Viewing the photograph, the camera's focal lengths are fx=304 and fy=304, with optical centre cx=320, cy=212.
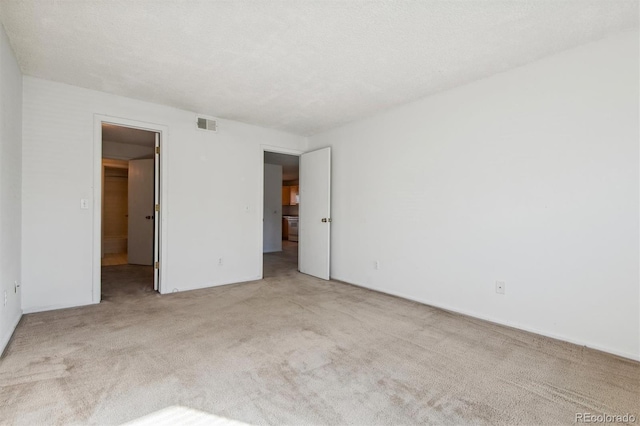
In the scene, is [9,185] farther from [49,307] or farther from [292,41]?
[292,41]

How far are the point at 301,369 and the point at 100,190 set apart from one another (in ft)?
10.2

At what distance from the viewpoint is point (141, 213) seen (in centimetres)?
606

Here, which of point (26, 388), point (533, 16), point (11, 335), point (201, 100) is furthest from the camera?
point (201, 100)

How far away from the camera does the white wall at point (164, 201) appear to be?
10.3 feet

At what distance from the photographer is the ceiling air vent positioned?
4.24m

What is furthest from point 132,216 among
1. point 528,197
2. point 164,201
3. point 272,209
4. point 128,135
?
point 528,197

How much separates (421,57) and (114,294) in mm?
4415

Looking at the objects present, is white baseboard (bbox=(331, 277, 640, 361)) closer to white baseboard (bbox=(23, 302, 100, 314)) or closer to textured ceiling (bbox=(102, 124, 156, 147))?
white baseboard (bbox=(23, 302, 100, 314))

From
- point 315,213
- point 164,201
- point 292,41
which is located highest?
point 292,41

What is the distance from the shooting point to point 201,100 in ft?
12.2

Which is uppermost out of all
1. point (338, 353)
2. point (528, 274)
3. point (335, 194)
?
point (335, 194)

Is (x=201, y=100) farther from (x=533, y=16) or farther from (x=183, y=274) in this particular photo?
(x=533, y=16)

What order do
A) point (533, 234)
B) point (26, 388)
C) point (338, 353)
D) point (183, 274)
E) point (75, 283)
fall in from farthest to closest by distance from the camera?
1. point (183, 274)
2. point (75, 283)
3. point (533, 234)
4. point (338, 353)
5. point (26, 388)

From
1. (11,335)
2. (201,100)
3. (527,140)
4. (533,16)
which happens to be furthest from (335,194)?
(11,335)
